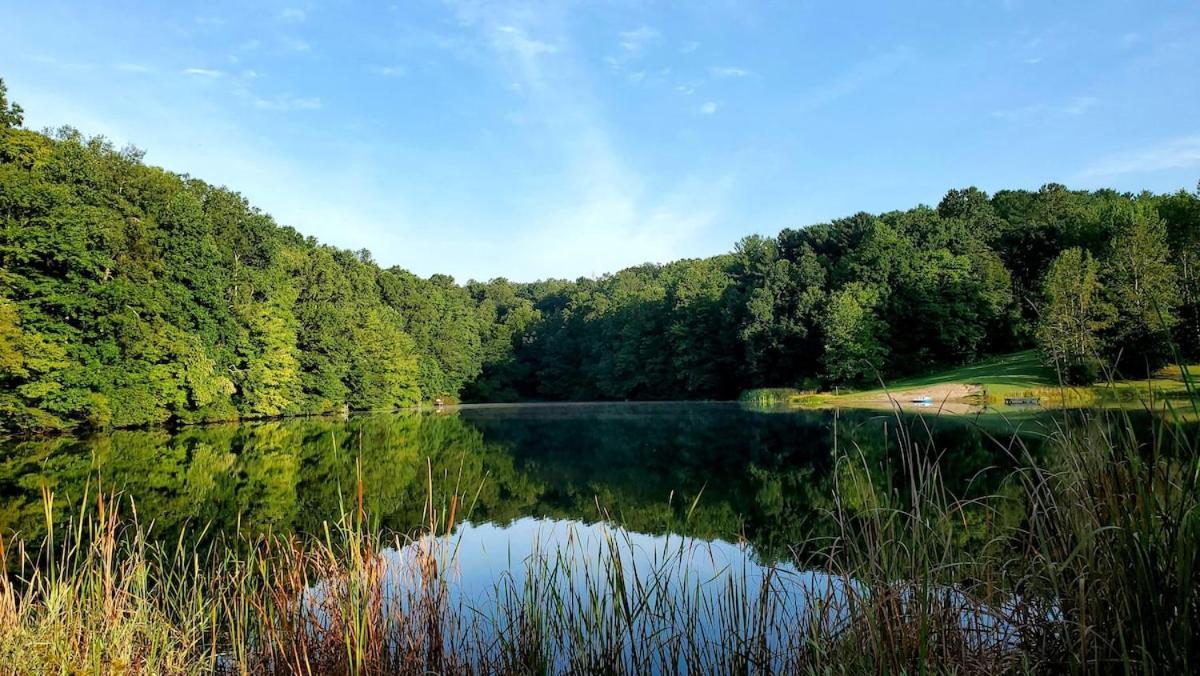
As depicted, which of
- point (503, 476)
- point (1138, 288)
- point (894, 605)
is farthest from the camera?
point (1138, 288)

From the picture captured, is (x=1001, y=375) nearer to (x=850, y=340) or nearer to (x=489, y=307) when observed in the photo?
(x=850, y=340)

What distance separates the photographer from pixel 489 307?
89375 mm

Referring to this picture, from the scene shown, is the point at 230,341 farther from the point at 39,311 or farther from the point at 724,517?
the point at 724,517

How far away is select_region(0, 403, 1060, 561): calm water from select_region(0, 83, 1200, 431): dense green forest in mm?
5016

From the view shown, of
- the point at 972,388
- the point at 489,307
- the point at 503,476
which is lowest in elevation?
the point at 503,476

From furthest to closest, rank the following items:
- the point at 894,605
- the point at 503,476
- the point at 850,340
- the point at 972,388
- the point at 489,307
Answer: the point at 489,307
the point at 850,340
the point at 972,388
the point at 503,476
the point at 894,605

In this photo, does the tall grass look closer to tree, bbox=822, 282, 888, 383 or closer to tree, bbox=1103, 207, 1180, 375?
tree, bbox=1103, 207, 1180, 375

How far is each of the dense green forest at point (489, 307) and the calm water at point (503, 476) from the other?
197 inches

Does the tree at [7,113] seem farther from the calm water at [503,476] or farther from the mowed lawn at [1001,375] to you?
the mowed lawn at [1001,375]

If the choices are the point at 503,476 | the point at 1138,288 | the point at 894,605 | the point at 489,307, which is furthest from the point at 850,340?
the point at 894,605

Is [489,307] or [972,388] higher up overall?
[489,307]

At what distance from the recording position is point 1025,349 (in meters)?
54.4

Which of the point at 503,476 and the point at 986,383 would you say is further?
the point at 986,383

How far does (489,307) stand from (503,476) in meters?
71.5
